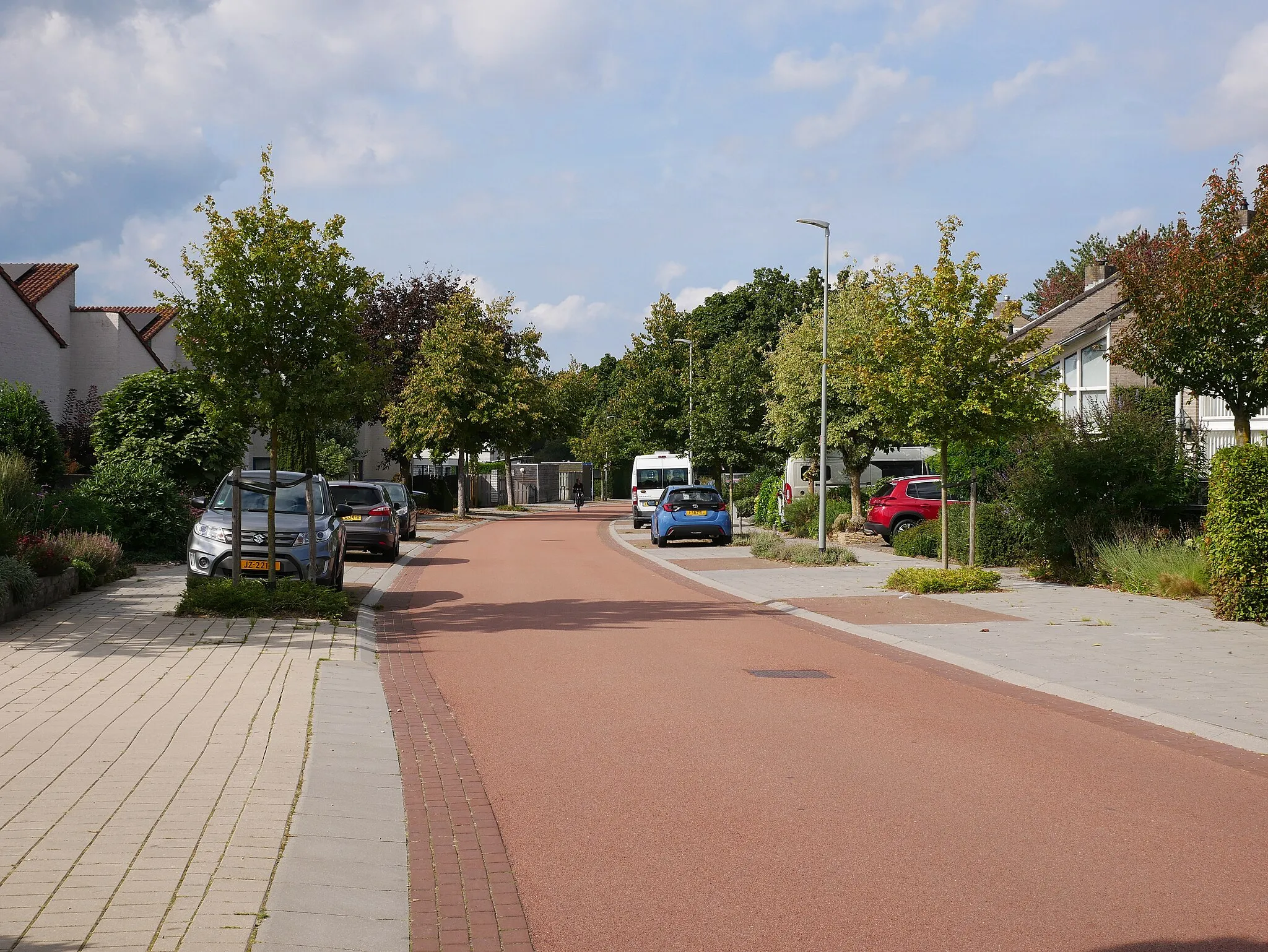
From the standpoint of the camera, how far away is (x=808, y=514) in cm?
3438

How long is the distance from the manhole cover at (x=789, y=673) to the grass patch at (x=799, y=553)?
42.4 feet

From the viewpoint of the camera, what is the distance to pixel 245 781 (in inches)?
239

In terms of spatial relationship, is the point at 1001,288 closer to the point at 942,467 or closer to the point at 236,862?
the point at 942,467

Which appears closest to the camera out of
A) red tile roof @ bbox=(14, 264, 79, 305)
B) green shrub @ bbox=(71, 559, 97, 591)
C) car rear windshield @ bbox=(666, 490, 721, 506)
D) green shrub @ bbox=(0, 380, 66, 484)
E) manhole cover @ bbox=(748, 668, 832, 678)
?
manhole cover @ bbox=(748, 668, 832, 678)

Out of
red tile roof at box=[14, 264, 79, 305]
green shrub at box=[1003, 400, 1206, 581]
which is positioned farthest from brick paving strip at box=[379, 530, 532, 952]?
red tile roof at box=[14, 264, 79, 305]

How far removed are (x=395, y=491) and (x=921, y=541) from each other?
53.6 feet

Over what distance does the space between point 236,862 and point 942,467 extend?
1508 cm

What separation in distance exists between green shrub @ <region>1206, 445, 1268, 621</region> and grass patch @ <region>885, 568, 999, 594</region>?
4.11m

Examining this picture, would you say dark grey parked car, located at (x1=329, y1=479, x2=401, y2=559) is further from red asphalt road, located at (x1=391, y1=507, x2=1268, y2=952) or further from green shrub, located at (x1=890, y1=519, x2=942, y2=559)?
red asphalt road, located at (x1=391, y1=507, x2=1268, y2=952)

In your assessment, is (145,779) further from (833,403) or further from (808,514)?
(808,514)

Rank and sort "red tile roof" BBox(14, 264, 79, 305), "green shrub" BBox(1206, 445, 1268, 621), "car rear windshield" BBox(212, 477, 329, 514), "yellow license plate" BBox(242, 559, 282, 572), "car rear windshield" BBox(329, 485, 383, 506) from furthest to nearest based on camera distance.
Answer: "red tile roof" BBox(14, 264, 79, 305) < "car rear windshield" BBox(329, 485, 383, 506) < "car rear windshield" BBox(212, 477, 329, 514) < "yellow license plate" BBox(242, 559, 282, 572) < "green shrub" BBox(1206, 445, 1268, 621)

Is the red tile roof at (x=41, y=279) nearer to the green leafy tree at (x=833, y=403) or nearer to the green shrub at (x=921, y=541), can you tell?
the green leafy tree at (x=833, y=403)

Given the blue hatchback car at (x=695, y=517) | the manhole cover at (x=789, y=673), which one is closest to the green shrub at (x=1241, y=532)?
the manhole cover at (x=789, y=673)

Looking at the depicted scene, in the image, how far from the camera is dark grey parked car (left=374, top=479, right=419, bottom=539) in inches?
1313
